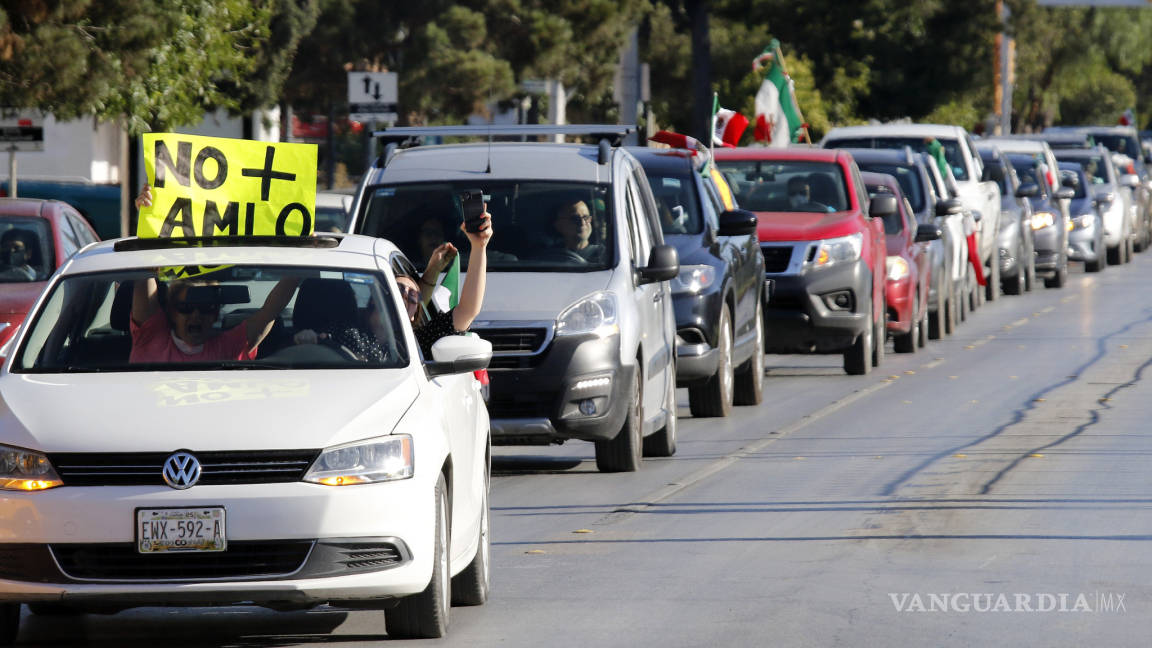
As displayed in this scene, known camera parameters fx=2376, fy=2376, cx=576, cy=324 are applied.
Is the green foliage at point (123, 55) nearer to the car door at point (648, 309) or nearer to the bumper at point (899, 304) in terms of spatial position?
the bumper at point (899, 304)

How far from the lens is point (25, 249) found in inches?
631

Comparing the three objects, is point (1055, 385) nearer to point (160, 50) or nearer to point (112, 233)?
point (160, 50)

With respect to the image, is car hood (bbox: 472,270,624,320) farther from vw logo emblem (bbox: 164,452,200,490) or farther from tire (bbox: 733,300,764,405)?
vw logo emblem (bbox: 164,452,200,490)

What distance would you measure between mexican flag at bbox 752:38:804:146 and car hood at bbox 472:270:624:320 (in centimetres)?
1499

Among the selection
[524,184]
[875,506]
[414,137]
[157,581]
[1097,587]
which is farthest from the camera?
[414,137]

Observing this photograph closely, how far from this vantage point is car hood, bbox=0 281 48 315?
14.9 meters

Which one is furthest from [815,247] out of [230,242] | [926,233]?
[230,242]

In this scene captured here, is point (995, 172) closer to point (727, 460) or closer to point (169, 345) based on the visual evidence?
point (727, 460)

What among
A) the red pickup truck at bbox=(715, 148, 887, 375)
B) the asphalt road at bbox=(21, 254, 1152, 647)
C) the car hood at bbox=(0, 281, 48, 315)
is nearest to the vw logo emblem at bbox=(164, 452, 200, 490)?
the asphalt road at bbox=(21, 254, 1152, 647)

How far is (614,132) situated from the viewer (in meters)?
13.7

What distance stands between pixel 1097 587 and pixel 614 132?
17.6 feet

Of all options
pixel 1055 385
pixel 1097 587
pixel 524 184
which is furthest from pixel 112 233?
pixel 1097 587

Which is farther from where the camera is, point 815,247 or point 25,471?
point 815,247

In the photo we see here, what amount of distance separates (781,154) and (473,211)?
10280 millimetres
